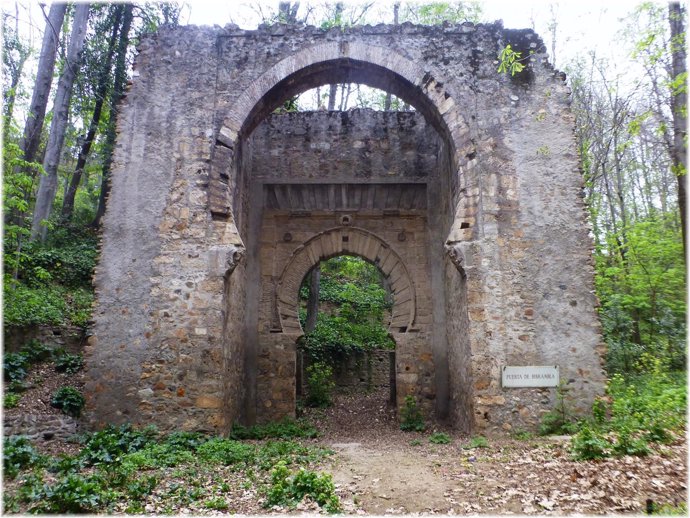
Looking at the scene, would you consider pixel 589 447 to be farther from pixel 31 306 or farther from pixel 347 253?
pixel 31 306

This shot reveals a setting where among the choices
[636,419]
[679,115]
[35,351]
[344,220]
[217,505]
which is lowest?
[217,505]

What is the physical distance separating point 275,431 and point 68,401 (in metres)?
3.07

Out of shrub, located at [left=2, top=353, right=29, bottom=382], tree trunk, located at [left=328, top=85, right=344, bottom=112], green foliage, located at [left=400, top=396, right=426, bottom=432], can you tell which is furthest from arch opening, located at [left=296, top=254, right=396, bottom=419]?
tree trunk, located at [left=328, top=85, right=344, bottom=112]

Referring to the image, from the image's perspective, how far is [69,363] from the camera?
790 centimetres

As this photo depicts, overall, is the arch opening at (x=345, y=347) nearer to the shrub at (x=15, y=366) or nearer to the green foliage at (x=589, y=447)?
the shrub at (x=15, y=366)

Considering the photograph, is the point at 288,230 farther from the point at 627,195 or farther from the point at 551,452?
the point at 627,195

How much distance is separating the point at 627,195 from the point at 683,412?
12746 millimetres

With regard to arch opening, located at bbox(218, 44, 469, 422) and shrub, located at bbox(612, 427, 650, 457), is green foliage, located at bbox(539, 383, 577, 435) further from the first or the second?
arch opening, located at bbox(218, 44, 469, 422)

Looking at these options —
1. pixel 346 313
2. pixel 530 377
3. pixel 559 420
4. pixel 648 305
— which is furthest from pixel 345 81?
pixel 346 313

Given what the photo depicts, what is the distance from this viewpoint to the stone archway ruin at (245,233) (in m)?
6.42

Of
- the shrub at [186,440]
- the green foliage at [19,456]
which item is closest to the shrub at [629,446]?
the shrub at [186,440]

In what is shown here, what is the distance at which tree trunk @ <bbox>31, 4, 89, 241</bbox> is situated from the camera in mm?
11441

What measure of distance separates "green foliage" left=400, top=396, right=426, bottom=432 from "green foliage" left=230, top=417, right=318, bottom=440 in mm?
1611

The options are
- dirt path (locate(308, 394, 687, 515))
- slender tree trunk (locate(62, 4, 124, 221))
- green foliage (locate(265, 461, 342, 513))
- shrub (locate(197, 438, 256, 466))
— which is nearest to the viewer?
dirt path (locate(308, 394, 687, 515))
